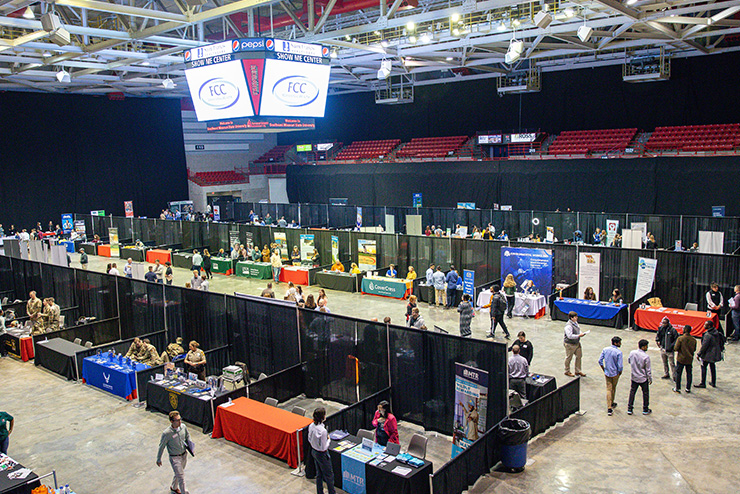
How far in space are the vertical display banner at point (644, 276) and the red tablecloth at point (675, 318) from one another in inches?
38.0

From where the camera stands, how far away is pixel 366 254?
22.2 metres

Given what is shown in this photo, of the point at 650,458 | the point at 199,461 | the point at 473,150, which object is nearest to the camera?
the point at 650,458

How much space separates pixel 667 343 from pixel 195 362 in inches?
387

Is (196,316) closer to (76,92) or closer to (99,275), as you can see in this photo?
(99,275)

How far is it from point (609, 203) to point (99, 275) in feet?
74.9

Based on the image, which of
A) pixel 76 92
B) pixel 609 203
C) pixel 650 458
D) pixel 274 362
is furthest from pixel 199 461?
pixel 76 92

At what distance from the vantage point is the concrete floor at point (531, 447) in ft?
27.4

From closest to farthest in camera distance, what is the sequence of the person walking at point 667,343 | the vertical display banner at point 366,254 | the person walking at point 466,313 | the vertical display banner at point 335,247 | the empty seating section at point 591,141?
the person walking at point 667,343 → the person walking at point 466,313 → the vertical display banner at point 366,254 → the vertical display banner at point 335,247 → the empty seating section at point 591,141

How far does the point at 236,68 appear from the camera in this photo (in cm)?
1397

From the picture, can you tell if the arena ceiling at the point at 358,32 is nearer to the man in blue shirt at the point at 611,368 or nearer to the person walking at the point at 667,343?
the person walking at the point at 667,343

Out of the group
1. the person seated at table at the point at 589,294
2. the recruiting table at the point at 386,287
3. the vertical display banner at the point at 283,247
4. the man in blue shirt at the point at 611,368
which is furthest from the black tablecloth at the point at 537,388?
the vertical display banner at the point at 283,247

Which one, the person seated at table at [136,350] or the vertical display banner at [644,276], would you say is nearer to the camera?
the person seated at table at [136,350]

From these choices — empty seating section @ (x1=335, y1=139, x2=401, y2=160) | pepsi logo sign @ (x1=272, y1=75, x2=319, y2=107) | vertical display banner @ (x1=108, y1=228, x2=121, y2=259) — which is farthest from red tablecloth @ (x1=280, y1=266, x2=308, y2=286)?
empty seating section @ (x1=335, y1=139, x2=401, y2=160)

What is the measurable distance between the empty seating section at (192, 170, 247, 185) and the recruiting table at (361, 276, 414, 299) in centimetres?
2638
